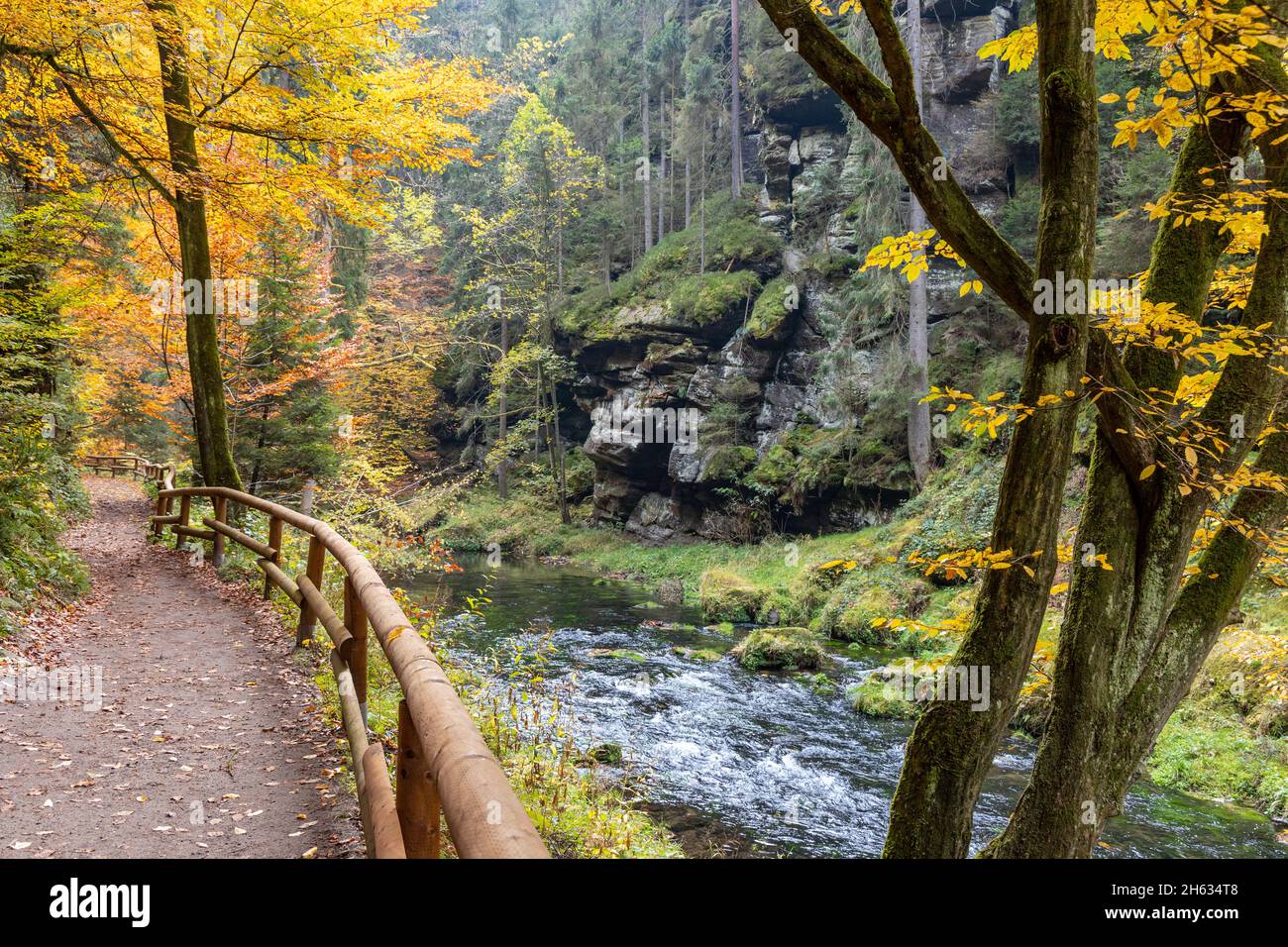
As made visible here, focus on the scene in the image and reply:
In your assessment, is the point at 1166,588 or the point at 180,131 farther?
the point at 180,131

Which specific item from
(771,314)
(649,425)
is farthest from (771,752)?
(649,425)

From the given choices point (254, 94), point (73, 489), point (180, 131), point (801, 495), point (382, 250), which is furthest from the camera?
point (382, 250)

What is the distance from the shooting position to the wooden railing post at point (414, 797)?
86.2 inches

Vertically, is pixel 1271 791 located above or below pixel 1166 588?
below

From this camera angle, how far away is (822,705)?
33.9ft

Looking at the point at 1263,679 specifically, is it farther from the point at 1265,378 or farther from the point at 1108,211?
the point at 1108,211

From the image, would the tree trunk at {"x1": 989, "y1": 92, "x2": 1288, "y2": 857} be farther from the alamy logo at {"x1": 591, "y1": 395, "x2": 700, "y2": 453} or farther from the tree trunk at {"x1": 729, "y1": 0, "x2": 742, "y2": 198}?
the tree trunk at {"x1": 729, "y1": 0, "x2": 742, "y2": 198}

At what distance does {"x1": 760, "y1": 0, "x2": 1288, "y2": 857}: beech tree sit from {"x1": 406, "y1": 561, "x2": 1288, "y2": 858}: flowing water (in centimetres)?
338

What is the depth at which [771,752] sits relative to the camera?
28.4ft

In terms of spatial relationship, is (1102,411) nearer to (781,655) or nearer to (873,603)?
(781,655)

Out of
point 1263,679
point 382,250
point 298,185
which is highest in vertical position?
point 382,250

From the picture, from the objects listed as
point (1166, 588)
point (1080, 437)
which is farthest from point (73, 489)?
point (1080, 437)

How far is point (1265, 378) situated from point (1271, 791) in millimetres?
6067
